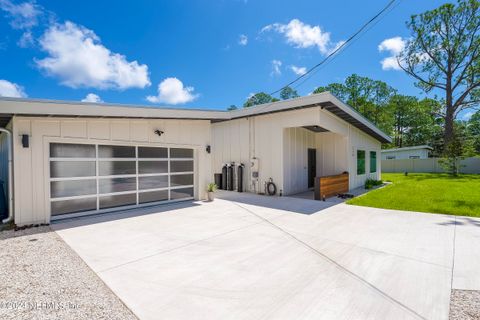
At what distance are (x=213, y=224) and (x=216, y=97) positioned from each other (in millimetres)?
19953

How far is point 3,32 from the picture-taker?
9.77 metres

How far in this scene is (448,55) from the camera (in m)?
24.2

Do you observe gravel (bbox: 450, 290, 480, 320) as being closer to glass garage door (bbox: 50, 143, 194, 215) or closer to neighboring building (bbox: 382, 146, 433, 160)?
glass garage door (bbox: 50, 143, 194, 215)

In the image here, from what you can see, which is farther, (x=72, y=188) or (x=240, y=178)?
(x=240, y=178)

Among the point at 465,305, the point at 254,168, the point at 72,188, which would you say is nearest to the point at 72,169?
the point at 72,188

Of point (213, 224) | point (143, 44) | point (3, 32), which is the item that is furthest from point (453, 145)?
point (3, 32)

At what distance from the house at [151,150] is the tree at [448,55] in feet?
65.6

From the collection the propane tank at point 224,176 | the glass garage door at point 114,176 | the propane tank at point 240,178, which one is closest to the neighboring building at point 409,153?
the propane tank at point 240,178

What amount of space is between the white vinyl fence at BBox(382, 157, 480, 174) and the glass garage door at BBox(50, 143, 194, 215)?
25425mm

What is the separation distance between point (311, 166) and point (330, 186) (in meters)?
2.76

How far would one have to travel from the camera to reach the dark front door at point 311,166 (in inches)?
460

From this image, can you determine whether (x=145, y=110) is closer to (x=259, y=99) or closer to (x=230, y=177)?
(x=230, y=177)

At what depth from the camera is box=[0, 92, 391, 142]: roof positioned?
15.1ft

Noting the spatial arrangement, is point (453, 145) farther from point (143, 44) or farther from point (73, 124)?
point (73, 124)
